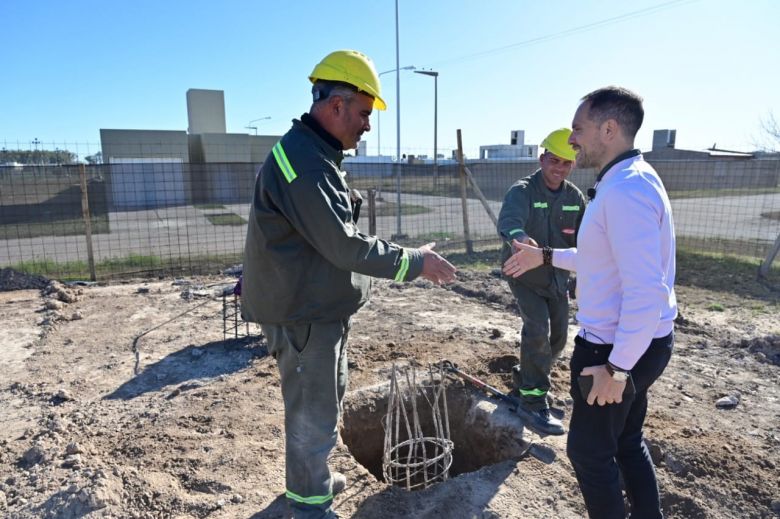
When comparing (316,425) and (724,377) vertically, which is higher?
(316,425)

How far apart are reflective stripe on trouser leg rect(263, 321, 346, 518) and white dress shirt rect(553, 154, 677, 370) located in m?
1.22

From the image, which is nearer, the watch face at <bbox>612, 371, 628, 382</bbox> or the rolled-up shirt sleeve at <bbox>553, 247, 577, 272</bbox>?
the watch face at <bbox>612, 371, 628, 382</bbox>

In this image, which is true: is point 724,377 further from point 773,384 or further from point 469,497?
point 469,497

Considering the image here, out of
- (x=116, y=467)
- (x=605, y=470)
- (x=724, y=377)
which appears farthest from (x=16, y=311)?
(x=724, y=377)

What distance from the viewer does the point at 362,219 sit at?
1622 centimetres

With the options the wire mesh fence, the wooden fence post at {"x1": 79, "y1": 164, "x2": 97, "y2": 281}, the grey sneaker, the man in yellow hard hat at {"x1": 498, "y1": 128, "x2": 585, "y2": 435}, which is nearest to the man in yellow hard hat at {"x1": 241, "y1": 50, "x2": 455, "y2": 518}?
the grey sneaker

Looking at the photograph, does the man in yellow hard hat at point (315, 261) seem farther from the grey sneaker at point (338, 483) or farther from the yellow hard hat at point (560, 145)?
the yellow hard hat at point (560, 145)

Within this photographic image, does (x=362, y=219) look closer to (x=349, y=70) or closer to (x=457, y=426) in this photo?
(x=457, y=426)

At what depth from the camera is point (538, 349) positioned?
3.74m

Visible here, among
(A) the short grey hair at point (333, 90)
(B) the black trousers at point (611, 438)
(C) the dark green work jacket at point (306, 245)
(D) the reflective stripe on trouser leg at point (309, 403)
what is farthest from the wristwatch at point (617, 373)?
(A) the short grey hair at point (333, 90)

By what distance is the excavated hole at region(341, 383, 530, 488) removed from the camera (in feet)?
12.8

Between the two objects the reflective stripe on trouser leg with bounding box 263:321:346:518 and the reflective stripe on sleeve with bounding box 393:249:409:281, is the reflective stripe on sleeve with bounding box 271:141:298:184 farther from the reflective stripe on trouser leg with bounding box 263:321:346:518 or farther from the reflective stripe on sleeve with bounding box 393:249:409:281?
the reflective stripe on trouser leg with bounding box 263:321:346:518

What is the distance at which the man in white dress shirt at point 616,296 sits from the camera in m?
1.99

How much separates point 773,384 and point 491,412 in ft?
8.69
